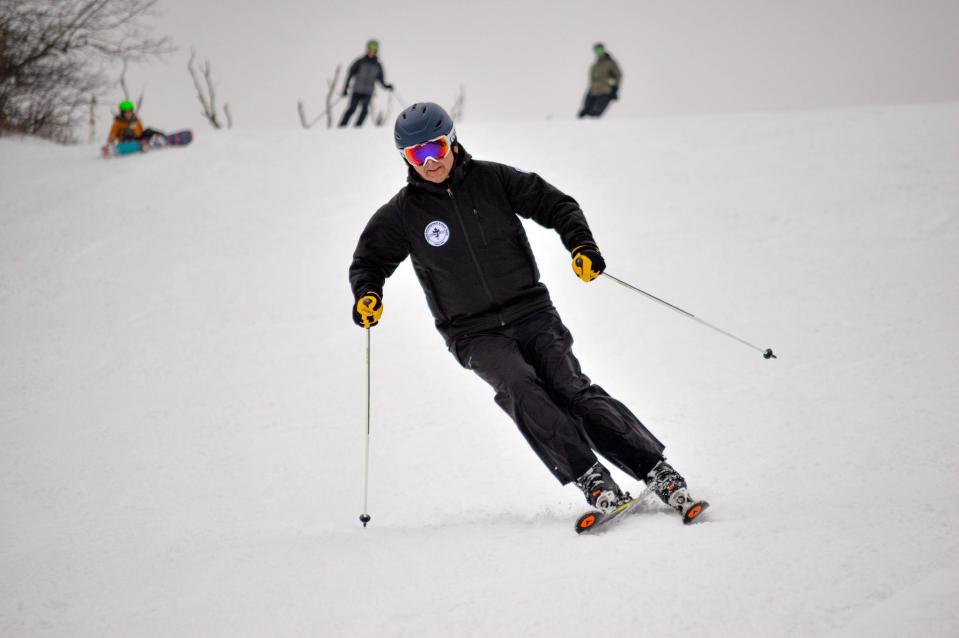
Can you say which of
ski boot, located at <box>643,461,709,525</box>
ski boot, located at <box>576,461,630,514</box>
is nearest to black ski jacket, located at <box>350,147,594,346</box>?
ski boot, located at <box>576,461,630,514</box>

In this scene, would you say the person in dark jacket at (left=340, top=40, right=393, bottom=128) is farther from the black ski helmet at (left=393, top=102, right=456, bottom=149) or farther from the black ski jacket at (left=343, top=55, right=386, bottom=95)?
the black ski helmet at (left=393, top=102, right=456, bottom=149)

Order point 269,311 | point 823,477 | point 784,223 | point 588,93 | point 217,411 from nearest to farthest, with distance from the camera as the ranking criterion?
point 823,477 → point 217,411 → point 269,311 → point 784,223 → point 588,93

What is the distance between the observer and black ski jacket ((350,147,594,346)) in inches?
108

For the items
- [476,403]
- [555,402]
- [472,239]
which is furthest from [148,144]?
[555,402]

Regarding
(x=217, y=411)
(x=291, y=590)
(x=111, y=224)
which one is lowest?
(x=291, y=590)

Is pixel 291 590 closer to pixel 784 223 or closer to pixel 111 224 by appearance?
pixel 784 223

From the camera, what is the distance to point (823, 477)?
9.14ft

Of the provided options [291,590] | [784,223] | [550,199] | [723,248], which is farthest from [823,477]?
[784,223]

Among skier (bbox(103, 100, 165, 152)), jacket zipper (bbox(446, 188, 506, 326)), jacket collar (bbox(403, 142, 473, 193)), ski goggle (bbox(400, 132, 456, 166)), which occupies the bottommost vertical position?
jacket zipper (bbox(446, 188, 506, 326))

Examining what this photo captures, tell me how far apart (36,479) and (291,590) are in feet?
7.41

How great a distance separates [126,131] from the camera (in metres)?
9.30

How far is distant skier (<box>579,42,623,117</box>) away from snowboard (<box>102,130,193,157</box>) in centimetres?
631

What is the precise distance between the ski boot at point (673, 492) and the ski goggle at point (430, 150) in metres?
1.44

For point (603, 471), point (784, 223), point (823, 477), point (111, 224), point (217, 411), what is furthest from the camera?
point (111, 224)
